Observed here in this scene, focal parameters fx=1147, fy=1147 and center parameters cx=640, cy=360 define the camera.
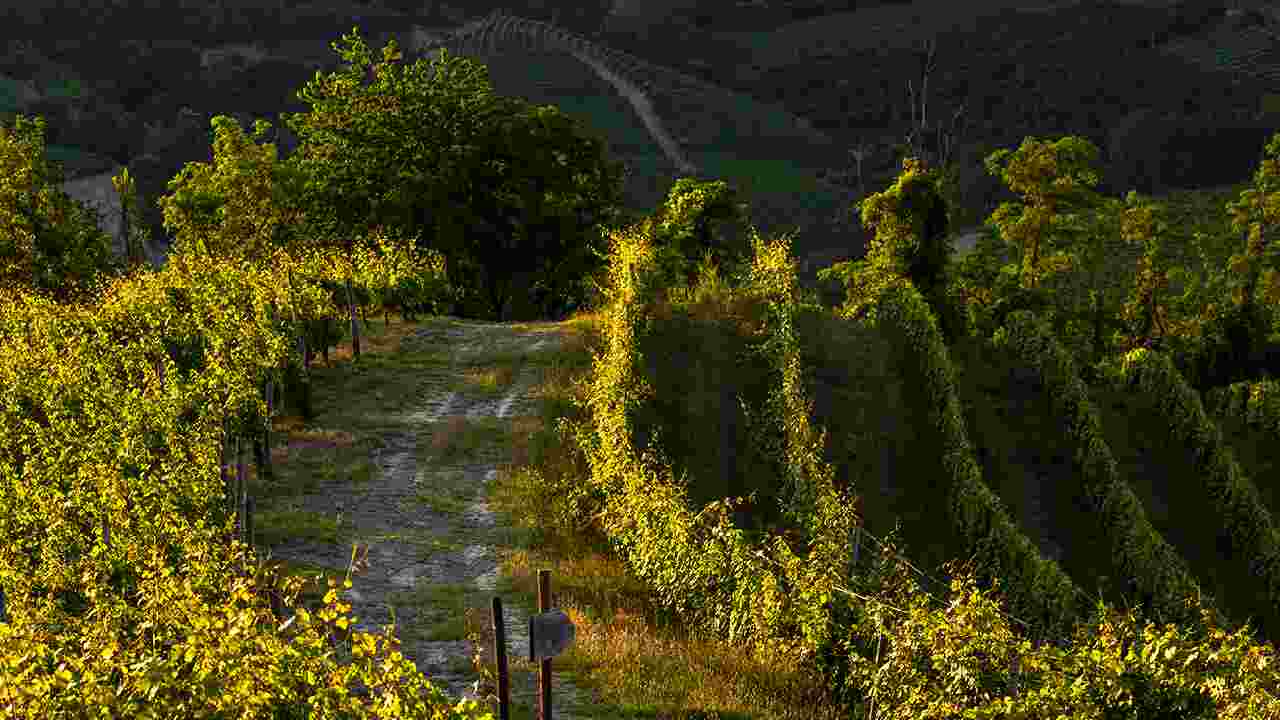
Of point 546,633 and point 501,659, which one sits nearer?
point 546,633

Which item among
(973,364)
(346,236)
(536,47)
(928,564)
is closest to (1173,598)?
(928,564)

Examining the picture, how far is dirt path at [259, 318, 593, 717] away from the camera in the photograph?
15828 millimetres

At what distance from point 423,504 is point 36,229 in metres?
21.2

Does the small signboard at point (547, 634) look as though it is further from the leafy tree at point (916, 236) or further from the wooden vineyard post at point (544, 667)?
the leafy tree at point (916, 236)

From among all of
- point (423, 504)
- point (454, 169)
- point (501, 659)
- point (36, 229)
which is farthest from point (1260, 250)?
point (36, 229)

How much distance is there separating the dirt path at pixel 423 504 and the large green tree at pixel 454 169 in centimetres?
1304

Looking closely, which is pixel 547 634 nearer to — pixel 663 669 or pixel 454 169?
pixel 663 669

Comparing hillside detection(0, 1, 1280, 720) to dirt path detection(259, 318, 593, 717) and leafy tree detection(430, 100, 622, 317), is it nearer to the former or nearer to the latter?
dirt path detection(259, 318, 593, 717)

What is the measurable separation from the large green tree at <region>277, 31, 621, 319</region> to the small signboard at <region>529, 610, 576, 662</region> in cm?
3342

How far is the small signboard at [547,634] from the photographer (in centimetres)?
1023

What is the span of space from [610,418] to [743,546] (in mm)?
6346

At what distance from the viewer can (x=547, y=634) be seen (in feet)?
33.8

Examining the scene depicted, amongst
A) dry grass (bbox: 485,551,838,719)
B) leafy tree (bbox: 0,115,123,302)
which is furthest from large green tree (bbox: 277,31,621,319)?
dry grass (bbox: 485,551,838,719)

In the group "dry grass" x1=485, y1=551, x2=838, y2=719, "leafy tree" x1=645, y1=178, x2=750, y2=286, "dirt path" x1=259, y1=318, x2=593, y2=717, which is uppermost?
"leafy tree" x1=645, y1=178, x2=750, y2=286
